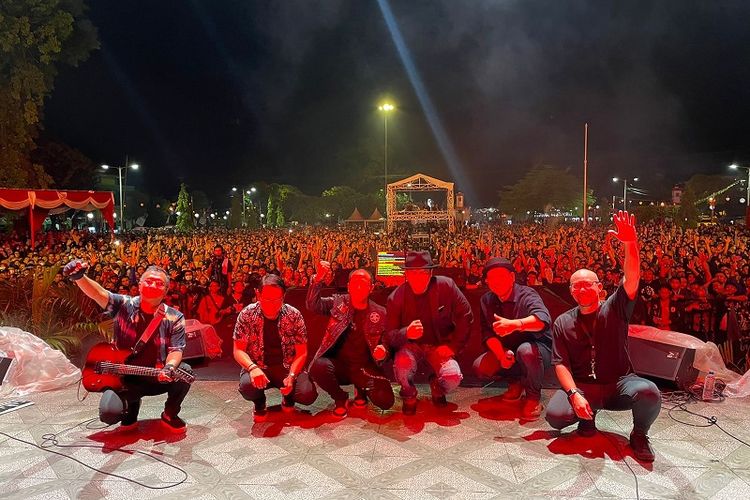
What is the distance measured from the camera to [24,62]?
60.5 feet

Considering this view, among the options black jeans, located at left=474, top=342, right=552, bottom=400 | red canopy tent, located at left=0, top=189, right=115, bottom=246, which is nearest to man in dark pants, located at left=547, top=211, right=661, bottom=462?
black jeans, located at left=474, top=342, right=552, bottom=400

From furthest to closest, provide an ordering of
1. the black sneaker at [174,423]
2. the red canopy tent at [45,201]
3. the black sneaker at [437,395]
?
the red canopy tent at [45,201]
the black sneaker at [437,395]
the black sneaker at [174,423]

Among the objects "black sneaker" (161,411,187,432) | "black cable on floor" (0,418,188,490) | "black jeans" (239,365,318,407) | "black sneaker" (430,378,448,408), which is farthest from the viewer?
"black sneaker" (430,378,448,408)

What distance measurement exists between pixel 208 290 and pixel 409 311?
4664mm

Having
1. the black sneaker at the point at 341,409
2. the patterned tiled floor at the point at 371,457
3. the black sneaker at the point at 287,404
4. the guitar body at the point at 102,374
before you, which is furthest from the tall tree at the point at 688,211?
the guitar body at the point at 102,374

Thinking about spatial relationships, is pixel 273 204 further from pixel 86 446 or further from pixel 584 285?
pixel 584 285

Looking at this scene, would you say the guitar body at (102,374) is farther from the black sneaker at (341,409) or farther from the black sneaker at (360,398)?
the black sneaker at (360,398)

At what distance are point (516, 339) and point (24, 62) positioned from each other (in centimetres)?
2032

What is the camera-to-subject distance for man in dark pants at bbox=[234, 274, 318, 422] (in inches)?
185

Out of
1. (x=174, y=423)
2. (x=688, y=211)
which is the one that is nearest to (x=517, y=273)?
(x=174, y=423)

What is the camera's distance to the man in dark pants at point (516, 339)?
4.73 m

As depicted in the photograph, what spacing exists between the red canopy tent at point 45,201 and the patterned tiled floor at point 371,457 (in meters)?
13.2

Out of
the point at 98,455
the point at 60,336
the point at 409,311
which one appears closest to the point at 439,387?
the point at 409,311

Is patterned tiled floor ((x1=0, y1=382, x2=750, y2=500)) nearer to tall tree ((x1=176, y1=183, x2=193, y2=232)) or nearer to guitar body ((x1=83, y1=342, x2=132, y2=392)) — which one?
guitar body ((x1=83, y1=342, x2=132, y2=392))
